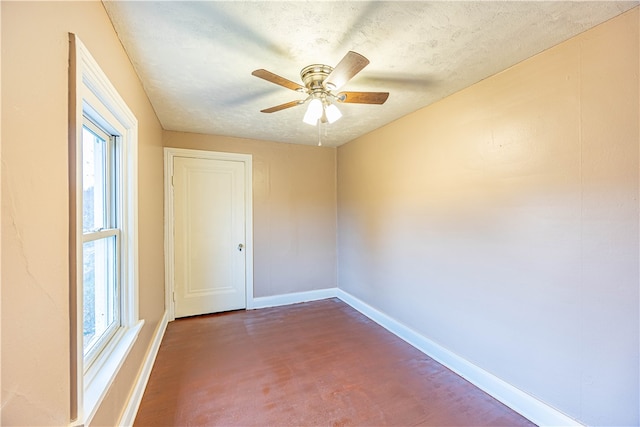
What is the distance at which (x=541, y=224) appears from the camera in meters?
1.67

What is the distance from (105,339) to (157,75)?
1737 millimetres

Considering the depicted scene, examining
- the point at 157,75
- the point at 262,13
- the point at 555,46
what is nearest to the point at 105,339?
the point at 157,75

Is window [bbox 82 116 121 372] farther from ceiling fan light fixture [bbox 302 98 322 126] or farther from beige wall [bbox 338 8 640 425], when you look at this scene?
beige wall [bbox 338 8 640 425]

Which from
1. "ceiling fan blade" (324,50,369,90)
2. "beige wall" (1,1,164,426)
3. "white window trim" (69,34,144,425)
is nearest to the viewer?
"beige wall" (1,1,164,426)

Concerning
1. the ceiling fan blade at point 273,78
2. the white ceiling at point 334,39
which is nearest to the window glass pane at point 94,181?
the white ceiling at point 334,39

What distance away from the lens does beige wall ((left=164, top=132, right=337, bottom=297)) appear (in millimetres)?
3615

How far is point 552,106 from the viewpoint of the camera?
5.24 feet

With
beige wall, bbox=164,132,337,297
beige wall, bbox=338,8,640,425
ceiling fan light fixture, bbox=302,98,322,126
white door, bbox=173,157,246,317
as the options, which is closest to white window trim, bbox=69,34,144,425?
ceiling fan light fixture, bbox=302,98,322,126

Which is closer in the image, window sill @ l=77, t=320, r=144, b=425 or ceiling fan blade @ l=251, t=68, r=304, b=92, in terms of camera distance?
window sill @ l=77, t=320, r=144, b=425

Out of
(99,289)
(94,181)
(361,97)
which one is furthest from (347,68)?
(99,289)

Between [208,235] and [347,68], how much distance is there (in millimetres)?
2762

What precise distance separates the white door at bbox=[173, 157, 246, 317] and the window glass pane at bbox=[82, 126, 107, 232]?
169 centimetres

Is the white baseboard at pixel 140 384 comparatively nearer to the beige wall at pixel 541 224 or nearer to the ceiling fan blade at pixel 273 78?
the ceiling fan blade at pixel 273 78

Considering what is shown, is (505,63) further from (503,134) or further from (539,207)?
(539,207)
